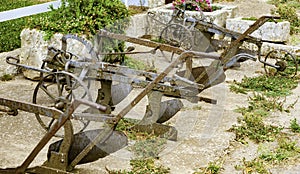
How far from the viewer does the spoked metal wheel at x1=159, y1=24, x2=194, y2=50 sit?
26.6ft

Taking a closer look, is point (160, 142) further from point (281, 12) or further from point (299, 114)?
point (281, 12)

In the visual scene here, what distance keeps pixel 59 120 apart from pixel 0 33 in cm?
494

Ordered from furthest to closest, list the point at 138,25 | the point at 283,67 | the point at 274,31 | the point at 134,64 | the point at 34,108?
the point at 138,25
the point at 274,31
the point at 134,64
the point at 283,67
the point at 34,108

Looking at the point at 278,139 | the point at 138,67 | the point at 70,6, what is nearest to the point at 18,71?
the point at 70,6

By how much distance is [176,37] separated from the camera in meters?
8.40

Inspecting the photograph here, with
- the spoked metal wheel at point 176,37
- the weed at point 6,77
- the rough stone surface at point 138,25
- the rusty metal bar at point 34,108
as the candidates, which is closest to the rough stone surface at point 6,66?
the weed at point 6,77

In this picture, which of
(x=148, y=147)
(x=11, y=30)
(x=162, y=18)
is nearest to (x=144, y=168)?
(x=148, y=147)

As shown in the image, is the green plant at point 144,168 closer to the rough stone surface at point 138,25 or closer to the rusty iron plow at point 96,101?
the rusty iron plow at point 96,101

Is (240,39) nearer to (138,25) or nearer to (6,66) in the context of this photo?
(138,25)

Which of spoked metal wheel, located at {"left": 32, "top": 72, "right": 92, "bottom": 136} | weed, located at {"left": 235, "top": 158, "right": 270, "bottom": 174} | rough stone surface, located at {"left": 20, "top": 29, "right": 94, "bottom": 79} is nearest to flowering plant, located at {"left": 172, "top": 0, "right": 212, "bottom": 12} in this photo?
rough stone surface, located at {"left": 20, "top": 29, "right": 94, "bottom": 79}

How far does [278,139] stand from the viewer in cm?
533

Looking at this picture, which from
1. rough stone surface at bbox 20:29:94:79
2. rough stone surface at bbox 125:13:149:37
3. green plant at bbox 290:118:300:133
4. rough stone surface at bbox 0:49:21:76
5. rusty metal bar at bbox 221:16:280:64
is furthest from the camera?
rough stone surface at bbox 125:13:149:37

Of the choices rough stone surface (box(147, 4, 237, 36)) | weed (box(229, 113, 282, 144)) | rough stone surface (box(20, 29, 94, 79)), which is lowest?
weed (box(229, 113, 282, 144))

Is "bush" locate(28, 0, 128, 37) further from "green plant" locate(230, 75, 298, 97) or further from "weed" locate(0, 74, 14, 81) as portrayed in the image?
"green plant" locate(230, 75, 298, 97)
